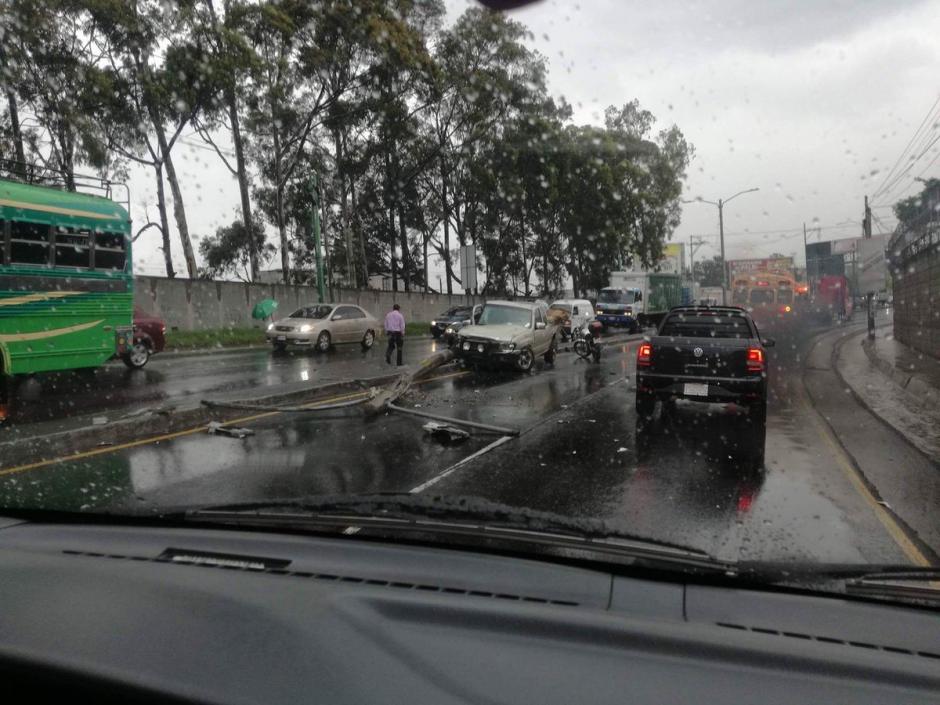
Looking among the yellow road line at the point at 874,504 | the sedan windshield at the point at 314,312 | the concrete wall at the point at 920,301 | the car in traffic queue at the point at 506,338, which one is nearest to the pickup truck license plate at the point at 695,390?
the yellow road line at the point at 874,504

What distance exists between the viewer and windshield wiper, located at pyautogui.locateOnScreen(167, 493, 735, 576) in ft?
8.51

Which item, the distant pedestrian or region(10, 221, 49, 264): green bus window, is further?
the distant pedestrian

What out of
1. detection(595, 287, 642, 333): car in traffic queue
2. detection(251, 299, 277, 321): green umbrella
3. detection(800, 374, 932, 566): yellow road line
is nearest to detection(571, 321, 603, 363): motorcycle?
detection(800, 374, 932, 566): yellow road line

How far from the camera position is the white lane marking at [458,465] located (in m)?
6.94

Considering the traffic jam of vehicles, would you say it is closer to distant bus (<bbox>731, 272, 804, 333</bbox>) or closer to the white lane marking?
the white lane marking

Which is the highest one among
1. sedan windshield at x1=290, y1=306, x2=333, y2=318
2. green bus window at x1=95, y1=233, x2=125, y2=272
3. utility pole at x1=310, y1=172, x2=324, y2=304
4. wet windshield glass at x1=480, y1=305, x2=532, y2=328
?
utility pole at x1=310, y1=172, x2=324, y2=304

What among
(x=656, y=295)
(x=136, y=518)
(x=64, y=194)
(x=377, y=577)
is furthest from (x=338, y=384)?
Answer: (x=656, y=295)

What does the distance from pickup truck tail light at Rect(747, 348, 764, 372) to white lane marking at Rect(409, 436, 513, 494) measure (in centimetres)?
341

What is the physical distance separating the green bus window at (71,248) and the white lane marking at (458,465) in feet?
30.5

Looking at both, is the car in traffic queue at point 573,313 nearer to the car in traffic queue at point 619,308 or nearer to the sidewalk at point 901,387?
the car in traffic queue at point 619,308

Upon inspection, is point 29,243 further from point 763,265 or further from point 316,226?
point 763,265

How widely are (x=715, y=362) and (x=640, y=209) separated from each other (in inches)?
1859

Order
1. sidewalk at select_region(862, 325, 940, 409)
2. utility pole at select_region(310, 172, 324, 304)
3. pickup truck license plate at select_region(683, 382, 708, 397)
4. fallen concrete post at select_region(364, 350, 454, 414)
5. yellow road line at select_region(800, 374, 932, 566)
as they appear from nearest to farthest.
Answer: yellow road line at select_region(800, 374, 932, 566), pickup truck license plate at select_region(683, 382, 708, 397), fallen concrete post at select_region(364, 350, 454, 414), sidewalk at select_region(862, 325, 940, 409), utility pole at select_region(310, 172, 324, 304)

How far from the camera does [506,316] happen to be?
19688mm
